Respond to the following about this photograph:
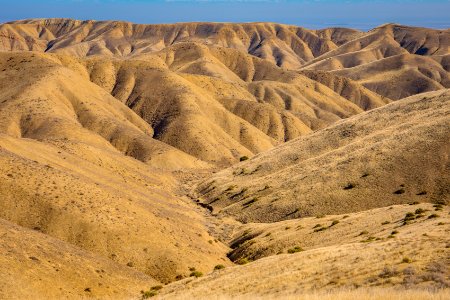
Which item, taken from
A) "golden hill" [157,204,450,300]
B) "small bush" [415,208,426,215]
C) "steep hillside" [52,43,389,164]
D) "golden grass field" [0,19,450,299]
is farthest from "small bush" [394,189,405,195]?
"steep hillside" [52,43,389,164]

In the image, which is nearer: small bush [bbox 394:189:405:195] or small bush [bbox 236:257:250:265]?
small bush [bbox 236:257:250:265]

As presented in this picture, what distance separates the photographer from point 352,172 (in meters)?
73.2

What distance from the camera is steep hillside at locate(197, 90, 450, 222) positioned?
6719 centimetres

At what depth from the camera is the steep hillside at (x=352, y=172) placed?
67.2 m

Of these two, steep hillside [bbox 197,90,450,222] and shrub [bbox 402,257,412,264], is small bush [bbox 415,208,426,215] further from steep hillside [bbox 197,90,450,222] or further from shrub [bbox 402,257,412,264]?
shrub [bbox 402,257,412,264]

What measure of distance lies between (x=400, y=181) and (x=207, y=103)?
325 feet

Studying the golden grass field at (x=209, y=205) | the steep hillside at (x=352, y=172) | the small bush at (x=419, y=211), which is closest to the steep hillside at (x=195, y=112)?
the golden grass field at (x=209, y=205)

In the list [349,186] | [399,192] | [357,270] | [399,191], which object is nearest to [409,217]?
[399,192]

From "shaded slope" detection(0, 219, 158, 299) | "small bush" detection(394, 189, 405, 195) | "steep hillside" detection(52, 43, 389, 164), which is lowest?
"shaded slope" detection(0, 219, 158, 299)

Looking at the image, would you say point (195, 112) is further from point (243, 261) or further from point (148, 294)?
point (148, 294)

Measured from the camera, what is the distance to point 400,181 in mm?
67812

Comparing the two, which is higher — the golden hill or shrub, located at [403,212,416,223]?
shrub, located at [403,212,416,223]

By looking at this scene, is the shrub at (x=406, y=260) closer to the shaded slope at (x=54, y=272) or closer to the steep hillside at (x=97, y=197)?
the shaded slope at (x=54, y=272)

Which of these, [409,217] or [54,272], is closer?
[54,272]
